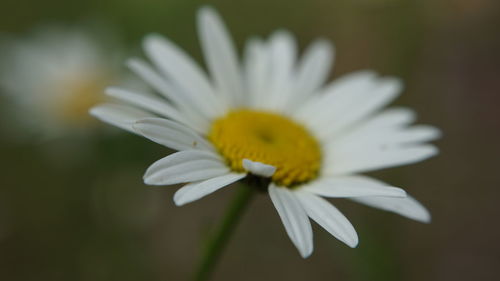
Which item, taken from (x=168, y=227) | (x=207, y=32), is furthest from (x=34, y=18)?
(x=207, y=32)

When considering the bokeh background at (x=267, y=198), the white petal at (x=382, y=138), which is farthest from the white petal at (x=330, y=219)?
the bokeh background at (x=267, y=198)

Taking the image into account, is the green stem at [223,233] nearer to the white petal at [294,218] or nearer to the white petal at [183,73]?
the white petal at [294,218]

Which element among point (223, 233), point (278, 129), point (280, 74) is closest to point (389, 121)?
point (278, 129)

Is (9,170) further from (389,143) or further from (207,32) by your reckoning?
(389,143)

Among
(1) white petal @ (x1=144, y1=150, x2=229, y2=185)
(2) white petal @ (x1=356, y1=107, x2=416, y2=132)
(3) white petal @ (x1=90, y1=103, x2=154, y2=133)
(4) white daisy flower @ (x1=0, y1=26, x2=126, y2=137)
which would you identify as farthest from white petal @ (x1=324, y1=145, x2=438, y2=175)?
(4) white daisy flower @ (x1=0, y1=26, x2=126, y2=137)

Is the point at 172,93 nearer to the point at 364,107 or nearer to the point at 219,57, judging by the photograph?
the point at 219,57

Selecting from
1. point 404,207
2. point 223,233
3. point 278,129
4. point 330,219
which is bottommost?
point 223,233

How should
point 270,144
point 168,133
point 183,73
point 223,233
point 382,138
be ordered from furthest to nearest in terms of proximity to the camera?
point 183,73
point 382,138
point 270,144
point 223,233
point 168,133
